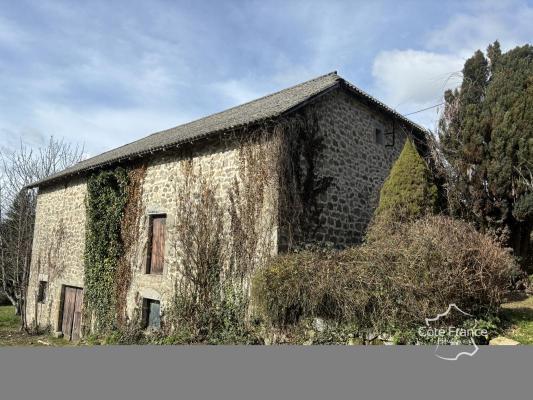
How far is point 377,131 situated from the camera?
40.9 feet

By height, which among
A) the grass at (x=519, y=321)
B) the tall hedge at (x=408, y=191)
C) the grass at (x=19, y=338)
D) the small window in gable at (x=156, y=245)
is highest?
the tall hedge at (x=408, y=191)

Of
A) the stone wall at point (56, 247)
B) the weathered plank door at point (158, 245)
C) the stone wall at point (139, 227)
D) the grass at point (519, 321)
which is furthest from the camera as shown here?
the stone wall at point (56, 247)

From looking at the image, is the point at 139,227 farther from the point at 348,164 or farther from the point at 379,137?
the point at 379,137

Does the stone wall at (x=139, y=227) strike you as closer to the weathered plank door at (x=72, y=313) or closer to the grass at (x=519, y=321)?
the weathered plank door at (x=72, y=313)

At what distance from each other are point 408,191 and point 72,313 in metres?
12.2

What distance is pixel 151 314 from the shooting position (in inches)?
455

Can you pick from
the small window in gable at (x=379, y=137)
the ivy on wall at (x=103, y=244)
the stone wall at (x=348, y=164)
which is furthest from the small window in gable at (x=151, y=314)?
the small window in gable at (x=379, y=137)

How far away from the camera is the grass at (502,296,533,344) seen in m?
6.65

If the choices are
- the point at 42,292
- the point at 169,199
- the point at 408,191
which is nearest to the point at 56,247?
the point at 42,292

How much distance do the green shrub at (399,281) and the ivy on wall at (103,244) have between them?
267 inches

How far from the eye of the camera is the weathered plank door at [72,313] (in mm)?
14438

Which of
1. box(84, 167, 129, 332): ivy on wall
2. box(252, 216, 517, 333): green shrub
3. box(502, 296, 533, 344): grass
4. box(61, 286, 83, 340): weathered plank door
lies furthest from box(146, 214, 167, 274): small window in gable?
box(502, 296, 533, 344): grass

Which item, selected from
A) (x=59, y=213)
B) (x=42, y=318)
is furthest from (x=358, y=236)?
(x=42, y=318)

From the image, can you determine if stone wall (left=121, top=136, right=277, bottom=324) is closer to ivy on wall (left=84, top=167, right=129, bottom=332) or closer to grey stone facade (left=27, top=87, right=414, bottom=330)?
grey stone facade (left=27, top=87, right=414, bottom=330)
